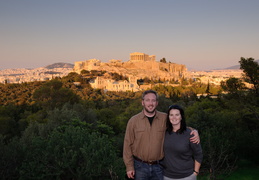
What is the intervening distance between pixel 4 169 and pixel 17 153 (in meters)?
0.46

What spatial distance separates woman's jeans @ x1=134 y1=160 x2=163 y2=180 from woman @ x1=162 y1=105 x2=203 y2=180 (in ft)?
0.61

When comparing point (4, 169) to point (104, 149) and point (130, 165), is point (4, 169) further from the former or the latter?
point (130, 165)

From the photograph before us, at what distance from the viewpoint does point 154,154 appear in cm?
315

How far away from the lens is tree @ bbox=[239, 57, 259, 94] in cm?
1104

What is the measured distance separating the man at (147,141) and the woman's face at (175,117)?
0.76 ft

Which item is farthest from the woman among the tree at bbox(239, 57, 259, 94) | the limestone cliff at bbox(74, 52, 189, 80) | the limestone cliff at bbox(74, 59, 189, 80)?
the limestone cliff at bbox(74, 59, 189, 80)

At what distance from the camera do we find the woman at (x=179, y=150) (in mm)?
2906

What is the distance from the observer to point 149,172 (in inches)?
125

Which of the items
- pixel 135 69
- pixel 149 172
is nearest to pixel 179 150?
pixel 149 172

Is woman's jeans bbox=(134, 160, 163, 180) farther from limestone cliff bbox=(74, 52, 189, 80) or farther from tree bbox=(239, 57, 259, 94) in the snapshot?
limestone cliff bbox=(74, 52, 189, 80)

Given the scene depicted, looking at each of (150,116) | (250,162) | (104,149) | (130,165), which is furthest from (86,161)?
(250,162)

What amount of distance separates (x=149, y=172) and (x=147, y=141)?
45cm

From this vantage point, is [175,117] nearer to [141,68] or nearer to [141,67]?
[141,68]

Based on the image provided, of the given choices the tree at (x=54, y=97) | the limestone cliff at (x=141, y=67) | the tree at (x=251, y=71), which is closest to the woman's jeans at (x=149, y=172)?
the tree at (x=251, y=71)
